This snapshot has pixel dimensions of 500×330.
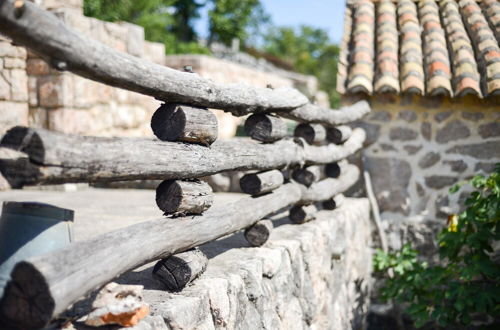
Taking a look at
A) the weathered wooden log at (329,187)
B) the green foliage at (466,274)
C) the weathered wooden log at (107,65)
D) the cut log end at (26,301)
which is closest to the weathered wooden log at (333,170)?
the weathered wooden log at (329,187)

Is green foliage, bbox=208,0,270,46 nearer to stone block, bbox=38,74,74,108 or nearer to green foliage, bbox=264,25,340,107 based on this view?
green foliage, bbox=264,25,340,107

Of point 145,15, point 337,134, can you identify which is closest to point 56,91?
point 337,134

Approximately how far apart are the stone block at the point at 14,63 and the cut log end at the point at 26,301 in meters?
4.25

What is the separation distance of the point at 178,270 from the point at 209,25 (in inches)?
793

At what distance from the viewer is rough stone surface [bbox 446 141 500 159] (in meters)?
4.91

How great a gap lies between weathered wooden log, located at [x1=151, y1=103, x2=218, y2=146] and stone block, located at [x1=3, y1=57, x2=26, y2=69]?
3717 millimetres

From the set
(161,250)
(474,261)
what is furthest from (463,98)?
(161,250)

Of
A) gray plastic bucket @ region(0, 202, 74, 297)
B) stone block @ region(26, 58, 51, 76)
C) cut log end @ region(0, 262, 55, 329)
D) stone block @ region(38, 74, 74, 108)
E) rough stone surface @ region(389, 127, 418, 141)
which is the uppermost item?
stone block @ region(26, 58, 51, 76)

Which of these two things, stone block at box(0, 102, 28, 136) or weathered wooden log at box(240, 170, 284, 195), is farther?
stone block at box(0, 102, 28, 136)

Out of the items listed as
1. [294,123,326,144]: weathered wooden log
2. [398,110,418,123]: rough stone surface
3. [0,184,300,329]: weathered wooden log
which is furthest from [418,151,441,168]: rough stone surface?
[0,184,300,329]: weathered wooden log

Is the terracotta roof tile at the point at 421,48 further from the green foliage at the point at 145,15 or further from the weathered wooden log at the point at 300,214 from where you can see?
the green foliage at the point at 145,15

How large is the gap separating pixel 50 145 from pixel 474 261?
3.41 m

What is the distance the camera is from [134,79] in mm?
1871

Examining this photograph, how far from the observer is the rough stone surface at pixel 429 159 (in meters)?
5.02
